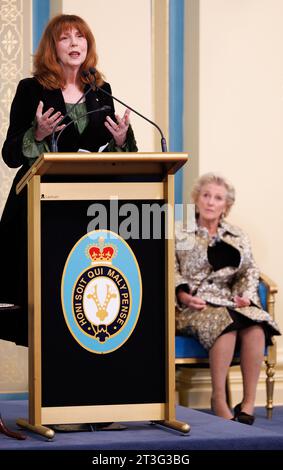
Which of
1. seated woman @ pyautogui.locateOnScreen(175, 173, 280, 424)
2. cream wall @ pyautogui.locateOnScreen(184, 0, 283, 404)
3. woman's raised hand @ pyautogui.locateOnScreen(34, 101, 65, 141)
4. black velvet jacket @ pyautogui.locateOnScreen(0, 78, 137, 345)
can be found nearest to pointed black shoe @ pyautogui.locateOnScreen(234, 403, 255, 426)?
seated woman @ pyautogui.locateOnScreen(175, 173, 280, 424)

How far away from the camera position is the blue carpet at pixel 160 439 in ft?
9.43

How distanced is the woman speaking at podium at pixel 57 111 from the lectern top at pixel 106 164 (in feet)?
0.87

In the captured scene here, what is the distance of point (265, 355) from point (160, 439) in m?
2.63

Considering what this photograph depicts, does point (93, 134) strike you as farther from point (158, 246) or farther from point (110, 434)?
point (110, 434)

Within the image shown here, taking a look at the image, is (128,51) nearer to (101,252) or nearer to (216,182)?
(216,182)

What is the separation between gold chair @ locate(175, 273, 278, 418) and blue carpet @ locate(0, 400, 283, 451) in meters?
1.94

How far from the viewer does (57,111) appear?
137 inches

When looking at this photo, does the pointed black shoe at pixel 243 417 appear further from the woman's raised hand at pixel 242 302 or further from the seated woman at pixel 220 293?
the woman's raised hand at pixel 242 302

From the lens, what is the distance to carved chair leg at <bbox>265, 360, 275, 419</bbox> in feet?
18.0

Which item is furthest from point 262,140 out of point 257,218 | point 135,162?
point 135,162

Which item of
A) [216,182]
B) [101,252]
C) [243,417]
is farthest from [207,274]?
[101,252]

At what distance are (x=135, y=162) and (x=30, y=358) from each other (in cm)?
73

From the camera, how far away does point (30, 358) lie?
310 cm
